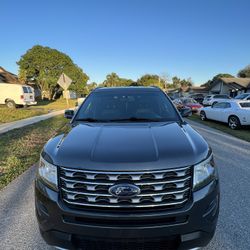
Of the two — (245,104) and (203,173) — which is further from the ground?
(203,173)

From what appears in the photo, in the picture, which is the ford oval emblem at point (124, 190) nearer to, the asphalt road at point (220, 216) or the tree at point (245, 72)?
the asphalt road at point (220, 216)

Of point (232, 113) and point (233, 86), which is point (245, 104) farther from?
point (233, 86)

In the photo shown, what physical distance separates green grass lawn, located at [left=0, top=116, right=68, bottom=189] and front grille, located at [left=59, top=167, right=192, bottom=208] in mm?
1486

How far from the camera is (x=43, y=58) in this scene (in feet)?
156

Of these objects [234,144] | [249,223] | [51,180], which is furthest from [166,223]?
[234,144]

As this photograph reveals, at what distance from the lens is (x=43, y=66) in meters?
47.9

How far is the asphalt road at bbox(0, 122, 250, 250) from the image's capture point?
297 centimetres

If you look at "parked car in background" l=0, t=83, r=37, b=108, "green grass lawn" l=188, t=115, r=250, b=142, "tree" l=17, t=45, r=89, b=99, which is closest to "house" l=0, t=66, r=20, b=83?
"tree" l=17, t=45, r=89, b=99

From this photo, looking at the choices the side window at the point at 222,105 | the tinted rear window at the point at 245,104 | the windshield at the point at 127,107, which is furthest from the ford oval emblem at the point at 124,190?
the side window at the point at 222,105

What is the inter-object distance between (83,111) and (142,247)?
2.41m

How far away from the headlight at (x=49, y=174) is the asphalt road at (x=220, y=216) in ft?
2.86

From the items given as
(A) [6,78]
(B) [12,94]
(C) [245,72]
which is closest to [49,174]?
(B) [12,94]

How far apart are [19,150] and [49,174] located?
5.61m

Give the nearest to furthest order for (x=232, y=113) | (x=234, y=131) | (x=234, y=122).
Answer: (x=234, y=131) → (x=234, y=122) → (x=232, y=113)
